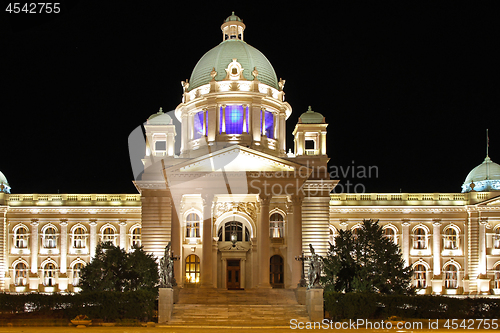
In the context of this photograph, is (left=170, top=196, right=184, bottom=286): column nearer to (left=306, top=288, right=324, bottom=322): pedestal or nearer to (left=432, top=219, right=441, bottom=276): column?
(left=306, top=288, right=324, bottom=322): pedestal

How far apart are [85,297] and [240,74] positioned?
32350mm

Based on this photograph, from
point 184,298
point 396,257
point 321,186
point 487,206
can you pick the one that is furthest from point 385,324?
point 487,206

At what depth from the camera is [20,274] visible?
2384 inches

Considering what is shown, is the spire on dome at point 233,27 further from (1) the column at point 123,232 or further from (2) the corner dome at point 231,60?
(1) the column at point 123,232

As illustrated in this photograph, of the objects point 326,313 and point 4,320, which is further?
point 326,313

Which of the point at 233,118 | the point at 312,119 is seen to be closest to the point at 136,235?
the point at 233,118

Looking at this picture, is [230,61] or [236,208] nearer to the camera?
[236,208]

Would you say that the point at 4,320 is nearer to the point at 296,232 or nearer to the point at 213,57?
the point at 296,232

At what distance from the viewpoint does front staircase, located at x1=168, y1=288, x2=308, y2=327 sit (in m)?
34.2

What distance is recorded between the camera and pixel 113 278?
37.1 metres

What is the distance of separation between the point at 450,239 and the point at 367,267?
26567mm

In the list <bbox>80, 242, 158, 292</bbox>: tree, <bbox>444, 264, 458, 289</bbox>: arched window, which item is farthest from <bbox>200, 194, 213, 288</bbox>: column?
<bbox>444, 264, 458, 289</bbox>: arched window

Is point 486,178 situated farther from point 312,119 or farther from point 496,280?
point 312,119

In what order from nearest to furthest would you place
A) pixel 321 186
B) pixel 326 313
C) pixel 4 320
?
1. pixel 4 320
2. pixel 326 313
3. pixel 321 186
